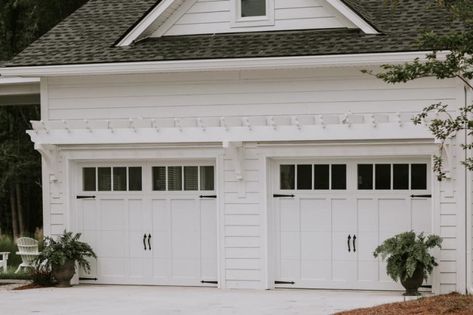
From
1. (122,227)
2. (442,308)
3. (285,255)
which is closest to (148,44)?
(122,227)

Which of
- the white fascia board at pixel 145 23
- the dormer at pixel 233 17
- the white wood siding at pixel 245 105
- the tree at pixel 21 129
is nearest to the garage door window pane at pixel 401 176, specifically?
the white wood siding at pixel 245 105

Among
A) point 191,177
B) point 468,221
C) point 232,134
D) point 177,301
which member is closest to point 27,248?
point 191,177

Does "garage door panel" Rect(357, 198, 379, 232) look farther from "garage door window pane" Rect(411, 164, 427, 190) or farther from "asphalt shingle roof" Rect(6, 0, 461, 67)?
"asphalt shingle roof" Rect(6, 0, 461, 67)

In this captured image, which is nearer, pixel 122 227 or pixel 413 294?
Answer: pixel 413 294

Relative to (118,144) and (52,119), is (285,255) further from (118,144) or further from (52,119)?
(52,119)

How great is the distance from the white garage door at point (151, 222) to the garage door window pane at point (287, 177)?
126 cm

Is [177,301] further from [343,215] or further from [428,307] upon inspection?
[428,307]

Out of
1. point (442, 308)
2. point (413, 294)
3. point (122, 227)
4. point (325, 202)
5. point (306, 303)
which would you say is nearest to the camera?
point (442, 308)

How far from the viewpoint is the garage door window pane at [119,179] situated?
57.6 feet

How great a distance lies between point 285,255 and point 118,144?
11.8 ft

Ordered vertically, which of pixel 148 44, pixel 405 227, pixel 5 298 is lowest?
pixel 5 298

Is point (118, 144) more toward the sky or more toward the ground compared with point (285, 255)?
more toward the sky

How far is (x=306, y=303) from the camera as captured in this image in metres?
14.2

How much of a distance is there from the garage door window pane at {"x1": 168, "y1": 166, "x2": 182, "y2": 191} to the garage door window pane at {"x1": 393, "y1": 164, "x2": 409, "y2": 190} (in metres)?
3.86
